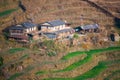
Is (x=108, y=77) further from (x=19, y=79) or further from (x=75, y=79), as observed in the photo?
(x=19, y=79)

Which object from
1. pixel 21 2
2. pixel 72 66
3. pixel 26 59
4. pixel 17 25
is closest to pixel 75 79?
pixel 72 66

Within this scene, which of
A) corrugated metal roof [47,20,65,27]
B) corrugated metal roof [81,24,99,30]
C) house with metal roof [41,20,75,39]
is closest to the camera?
house with metal roof [41,20,75,39]

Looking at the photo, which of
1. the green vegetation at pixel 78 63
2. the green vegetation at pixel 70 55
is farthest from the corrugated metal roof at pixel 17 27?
the green vegetation at pixel 78 63

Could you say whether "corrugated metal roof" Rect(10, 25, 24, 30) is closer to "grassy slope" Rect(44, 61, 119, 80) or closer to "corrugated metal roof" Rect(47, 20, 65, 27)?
"corrugated metal roof" Rect(47, 20, 65, 27)

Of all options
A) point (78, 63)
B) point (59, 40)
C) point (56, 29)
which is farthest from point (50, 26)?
point (78, 63)

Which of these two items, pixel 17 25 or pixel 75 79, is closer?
pixel 75 79

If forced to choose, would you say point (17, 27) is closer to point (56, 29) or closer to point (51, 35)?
point (51, 35)

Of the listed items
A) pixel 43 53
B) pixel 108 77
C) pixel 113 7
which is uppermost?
pixel 113 7

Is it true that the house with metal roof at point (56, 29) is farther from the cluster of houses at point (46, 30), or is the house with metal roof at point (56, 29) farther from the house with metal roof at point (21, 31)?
the house with metal roof at point (21, 31)

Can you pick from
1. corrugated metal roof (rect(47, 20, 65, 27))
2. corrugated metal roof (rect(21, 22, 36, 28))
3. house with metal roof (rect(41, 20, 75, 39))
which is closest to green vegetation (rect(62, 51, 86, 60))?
house with metal roof (rect(41, 20, 75, 39))
